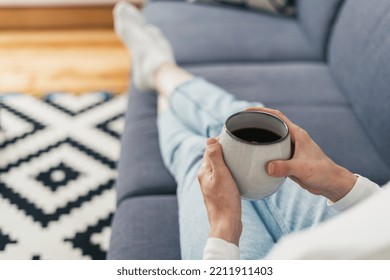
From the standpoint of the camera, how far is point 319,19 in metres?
1.53

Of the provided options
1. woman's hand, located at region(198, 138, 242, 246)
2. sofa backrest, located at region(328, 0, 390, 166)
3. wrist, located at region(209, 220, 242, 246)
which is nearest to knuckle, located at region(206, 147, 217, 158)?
woman's hand, located at region(198, 138, 242, 246)

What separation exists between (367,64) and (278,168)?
663mm

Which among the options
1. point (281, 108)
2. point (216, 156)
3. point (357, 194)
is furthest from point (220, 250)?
point (281, 108)

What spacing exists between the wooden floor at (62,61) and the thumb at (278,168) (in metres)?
1.51

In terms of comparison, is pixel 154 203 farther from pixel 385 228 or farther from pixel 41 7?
pixel 41 7

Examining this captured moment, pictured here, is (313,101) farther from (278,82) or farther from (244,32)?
(244,32)

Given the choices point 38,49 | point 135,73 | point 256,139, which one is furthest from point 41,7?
point 256,139

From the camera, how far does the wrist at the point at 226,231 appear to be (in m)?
0.68

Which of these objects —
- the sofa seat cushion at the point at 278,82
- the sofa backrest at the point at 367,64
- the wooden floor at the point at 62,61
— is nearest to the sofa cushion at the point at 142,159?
the sofa seat cushion at the point at 278,82

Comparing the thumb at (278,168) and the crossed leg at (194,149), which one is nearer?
the thumb at (278,168)

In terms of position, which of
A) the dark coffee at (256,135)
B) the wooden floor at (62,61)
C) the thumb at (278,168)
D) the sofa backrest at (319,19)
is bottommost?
the wooden floor at (62,61)

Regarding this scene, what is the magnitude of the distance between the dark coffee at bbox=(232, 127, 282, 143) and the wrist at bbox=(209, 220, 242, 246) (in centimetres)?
13

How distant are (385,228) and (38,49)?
2289 millimetres

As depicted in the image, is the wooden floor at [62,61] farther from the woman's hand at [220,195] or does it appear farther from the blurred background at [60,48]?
the woman's hand at [220,195]
